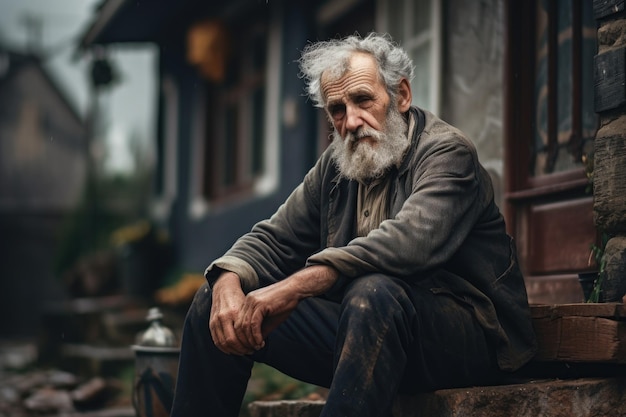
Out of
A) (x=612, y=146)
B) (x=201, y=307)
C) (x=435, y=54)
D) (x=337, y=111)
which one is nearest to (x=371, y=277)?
(x=201, y=307)

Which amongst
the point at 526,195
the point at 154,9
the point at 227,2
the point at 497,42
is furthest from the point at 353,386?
the point at 154,9

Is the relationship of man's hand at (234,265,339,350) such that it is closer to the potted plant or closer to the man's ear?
the man's ear

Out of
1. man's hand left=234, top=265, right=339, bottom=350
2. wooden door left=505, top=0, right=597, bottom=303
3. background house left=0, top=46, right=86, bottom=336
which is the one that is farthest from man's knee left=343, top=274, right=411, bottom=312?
background house left=0, top=46, right=86, bottom=336

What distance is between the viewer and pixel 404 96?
12.9 feet

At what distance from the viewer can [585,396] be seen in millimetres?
3508

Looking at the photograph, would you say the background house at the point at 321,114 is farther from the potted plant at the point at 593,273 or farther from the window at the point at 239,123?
the potted plant at the point at 593,273

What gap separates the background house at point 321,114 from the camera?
5.27 meters

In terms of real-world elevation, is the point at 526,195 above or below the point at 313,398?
above

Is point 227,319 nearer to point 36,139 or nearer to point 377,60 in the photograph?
point 377,60

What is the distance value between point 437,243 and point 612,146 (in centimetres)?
85

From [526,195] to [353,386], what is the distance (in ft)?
8.64

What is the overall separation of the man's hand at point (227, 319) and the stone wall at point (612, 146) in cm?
132

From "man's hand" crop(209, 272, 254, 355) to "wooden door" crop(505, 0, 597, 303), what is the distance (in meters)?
1.82

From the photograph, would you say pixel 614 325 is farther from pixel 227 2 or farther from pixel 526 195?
pixel 227 2
